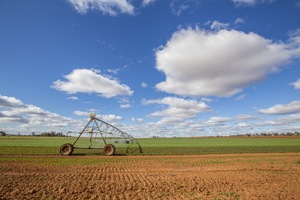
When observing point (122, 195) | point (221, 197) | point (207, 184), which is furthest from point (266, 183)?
point (122, 195)

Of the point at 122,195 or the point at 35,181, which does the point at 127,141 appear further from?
the point at 122,195

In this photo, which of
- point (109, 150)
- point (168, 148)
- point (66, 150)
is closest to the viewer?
point (66, 150)

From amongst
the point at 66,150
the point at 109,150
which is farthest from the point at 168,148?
the point at 66,150

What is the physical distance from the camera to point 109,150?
94.6ft

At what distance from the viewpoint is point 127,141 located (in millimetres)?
30750

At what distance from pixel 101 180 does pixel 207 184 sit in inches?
219

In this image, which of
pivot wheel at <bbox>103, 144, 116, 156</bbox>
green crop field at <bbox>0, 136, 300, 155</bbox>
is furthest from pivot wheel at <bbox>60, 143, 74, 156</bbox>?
pivot wheel at <bbox>103, 144, 116, 156</bbox>

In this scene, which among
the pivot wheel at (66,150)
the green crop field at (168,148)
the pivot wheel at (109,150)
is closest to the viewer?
the pivot wheel at (66,150)

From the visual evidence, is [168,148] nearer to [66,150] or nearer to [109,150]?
[109,150]

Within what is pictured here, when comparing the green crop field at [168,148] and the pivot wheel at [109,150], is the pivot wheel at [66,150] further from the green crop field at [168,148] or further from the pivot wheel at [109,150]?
the pivot wheel at [109,150]

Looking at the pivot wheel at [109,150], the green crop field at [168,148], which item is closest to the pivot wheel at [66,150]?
the green crop field at [168,148]

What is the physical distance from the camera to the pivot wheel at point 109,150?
28.6 metres

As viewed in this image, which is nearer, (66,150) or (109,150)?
(66,150)

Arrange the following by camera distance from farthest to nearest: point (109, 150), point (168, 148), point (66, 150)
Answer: point (168, 148), point (109, 150), point (66, 150)
